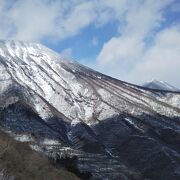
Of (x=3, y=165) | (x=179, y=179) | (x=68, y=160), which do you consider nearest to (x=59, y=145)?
(x=179, y=179)

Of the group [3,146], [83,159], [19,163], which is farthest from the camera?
[83,159]

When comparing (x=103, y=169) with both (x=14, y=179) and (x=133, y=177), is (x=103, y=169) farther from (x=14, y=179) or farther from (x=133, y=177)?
(x=14, y=179)

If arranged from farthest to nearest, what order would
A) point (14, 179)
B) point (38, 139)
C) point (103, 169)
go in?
1. point (38, 139)
2. point (103, 169)
3. point (14, 179)

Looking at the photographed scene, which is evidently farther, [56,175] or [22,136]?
[22,136]

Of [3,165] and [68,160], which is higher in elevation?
[68,160]

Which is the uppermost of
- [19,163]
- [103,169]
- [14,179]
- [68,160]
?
[103,169]

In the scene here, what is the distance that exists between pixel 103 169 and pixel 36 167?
9355 cm

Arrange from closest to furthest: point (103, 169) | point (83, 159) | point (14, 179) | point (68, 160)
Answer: point (14, 179)
point (68, 160)
point (103, 169)
point (83, 159)

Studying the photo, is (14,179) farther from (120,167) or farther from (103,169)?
(120,167)

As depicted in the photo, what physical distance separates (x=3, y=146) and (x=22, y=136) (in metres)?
99.5

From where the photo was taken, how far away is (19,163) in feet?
215

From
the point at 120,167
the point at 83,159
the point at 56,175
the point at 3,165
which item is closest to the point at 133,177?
the point at 120,167

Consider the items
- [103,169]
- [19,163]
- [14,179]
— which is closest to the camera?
A: [14,179]

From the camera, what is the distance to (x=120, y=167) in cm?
17412
